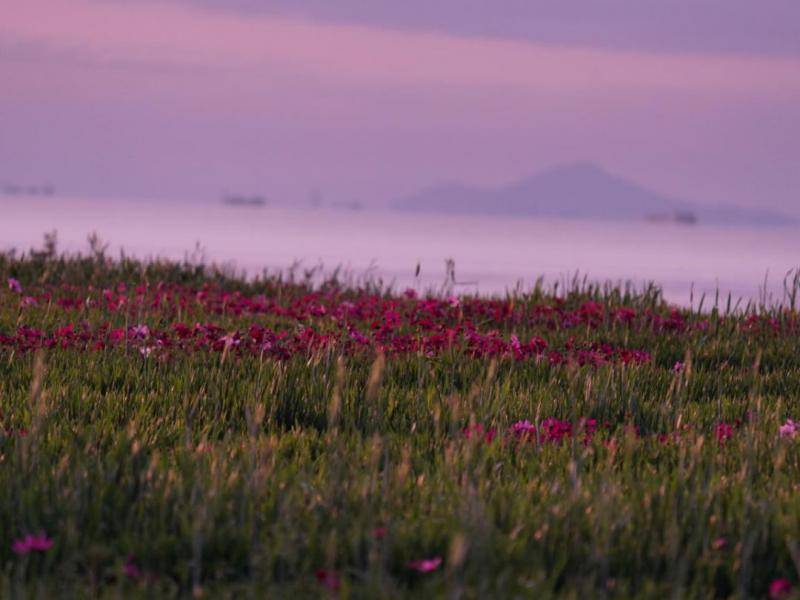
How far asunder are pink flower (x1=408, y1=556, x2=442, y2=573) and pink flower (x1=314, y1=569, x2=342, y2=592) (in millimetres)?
298

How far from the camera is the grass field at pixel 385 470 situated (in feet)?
12.3

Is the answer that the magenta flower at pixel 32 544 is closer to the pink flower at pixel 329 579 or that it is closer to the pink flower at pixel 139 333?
the pink flower at pixel 329 579

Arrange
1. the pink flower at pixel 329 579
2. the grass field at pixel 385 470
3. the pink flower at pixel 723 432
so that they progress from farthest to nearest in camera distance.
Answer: the pink flower at pixel 723 432, the grass field at pixel 385 470, the pink flower at pixel 329 579

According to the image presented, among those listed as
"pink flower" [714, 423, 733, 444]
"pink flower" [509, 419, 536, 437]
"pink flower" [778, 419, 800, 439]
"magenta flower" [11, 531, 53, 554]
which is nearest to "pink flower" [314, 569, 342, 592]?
"magenta flower" [11, 531, 53, 554]

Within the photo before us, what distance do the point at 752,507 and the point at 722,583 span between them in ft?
1.67

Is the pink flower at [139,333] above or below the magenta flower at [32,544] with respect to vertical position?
above

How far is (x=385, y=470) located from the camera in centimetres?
429

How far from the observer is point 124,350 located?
816 centimetres

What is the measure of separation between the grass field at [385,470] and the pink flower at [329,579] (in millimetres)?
13

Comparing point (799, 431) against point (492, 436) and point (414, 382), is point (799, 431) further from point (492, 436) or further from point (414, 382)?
point (414, 382)

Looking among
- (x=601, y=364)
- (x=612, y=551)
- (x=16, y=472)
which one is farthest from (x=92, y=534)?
(x=601, y=364)

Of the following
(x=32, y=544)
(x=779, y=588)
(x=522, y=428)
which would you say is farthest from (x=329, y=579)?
(x=522, y=428)

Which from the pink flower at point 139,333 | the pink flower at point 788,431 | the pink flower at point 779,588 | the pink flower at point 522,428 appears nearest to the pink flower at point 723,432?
the pink flower at point 788,431

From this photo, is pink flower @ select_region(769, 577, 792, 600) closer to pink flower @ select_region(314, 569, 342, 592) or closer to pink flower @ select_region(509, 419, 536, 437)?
pink flower @ select_region(314, 569, 342, 592)
